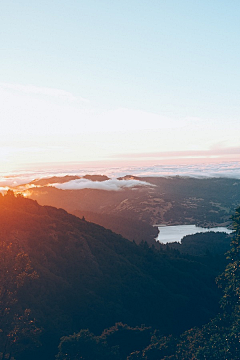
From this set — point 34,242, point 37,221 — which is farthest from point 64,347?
point 37,221

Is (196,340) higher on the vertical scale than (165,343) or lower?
higher

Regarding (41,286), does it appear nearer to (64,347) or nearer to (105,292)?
(105,292)

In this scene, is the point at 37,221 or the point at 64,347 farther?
the point at 37,221

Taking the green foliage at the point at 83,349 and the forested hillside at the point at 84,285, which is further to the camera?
the forested hillside at the point at 84,285

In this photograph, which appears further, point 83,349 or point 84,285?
point 84,285

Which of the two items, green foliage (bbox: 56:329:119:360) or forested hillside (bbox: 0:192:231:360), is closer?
green foliage (bbox: 56:329:119:360)

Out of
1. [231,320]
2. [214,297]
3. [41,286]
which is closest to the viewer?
[231,320]

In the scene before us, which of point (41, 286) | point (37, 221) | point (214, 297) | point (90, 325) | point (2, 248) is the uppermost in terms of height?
point (2, 248)

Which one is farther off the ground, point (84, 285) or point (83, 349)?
point (83, 349)
